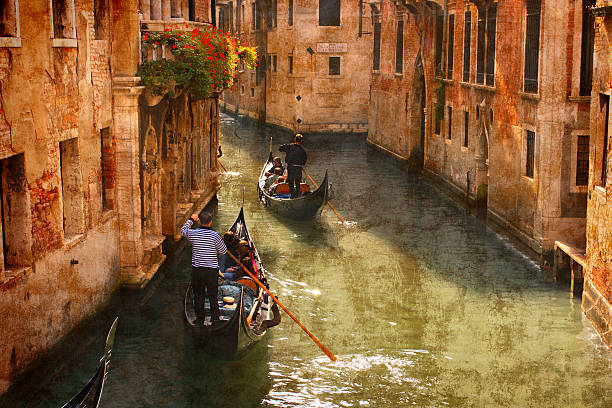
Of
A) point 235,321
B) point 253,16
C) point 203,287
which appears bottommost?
point 235,321

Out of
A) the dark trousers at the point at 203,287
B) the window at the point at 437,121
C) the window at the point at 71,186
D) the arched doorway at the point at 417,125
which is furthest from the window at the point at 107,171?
the arched doorway at the point at 417,125

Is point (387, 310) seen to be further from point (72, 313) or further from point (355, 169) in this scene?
point (355, 169)

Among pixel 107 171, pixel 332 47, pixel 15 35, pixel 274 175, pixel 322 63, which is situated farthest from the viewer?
pixel 322 63

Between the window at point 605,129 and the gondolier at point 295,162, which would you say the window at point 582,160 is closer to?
the window at point 605,129

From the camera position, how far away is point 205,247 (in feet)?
26.7

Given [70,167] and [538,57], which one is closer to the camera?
[70,167]

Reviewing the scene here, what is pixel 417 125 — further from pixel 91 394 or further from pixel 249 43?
pixel 91 394

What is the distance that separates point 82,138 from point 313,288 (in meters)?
3.84

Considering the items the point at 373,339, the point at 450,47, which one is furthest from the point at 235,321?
the point at 450,47

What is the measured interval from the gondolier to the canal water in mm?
1414

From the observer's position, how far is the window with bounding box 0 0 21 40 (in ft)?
21.6

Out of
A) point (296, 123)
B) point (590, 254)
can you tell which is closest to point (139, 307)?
point (590, 254)

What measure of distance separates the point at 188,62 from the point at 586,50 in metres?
5.08

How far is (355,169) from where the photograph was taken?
71.5ft
